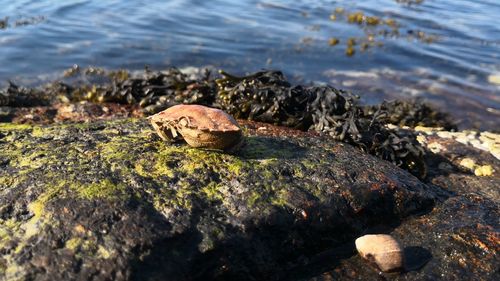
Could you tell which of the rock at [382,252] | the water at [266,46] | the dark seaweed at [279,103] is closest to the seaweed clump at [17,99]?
the dark seaweed at [279,103]

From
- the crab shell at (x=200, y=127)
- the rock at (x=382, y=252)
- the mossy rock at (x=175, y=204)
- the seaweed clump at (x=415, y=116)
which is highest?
the crab shell at (x=200, y=127)

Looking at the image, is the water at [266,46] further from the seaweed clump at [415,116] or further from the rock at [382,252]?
the rock at [382,252]

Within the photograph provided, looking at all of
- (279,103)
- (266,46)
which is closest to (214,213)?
(279,103)

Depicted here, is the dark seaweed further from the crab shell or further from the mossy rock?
the crab shell

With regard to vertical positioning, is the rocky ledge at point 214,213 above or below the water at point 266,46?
above

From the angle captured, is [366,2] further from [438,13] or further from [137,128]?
[137,128]

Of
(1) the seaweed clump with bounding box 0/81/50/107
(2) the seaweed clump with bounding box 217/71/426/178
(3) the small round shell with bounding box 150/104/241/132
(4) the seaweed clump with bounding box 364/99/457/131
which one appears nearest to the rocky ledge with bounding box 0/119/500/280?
(3) the small round shell with bounding box 150/104/241/132
